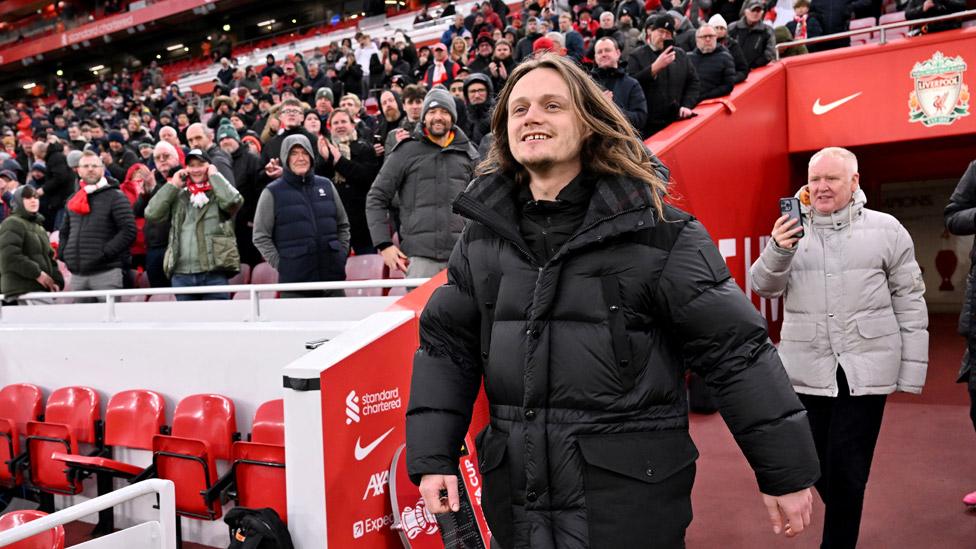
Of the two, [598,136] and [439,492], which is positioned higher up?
[598,136]

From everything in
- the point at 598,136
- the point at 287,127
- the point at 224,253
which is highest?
the point at 287,127

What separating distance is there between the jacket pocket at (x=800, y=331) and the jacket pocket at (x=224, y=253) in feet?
11.4

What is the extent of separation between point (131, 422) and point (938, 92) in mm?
6884

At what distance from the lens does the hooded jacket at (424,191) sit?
400 cm

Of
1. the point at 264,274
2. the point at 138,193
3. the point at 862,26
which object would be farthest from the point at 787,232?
the point at 862,26

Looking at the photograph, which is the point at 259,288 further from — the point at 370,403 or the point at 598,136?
the point at 598,136

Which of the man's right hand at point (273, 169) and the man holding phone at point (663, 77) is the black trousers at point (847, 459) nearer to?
the man holding phone at point (663, 77)

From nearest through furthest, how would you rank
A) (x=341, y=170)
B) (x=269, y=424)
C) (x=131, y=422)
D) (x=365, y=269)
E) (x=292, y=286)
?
(x=269, y=424)
(x=292, y=286)
(x=131, y=422)
(x=365, y=269)
(x=341, y=170)

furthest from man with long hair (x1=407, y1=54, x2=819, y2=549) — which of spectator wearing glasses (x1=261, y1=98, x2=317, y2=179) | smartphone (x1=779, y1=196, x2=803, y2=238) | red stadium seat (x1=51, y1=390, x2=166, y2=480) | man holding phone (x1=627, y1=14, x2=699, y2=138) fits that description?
spectator wearing glasses (x1=261, y1=98, x2=317, y2=179)

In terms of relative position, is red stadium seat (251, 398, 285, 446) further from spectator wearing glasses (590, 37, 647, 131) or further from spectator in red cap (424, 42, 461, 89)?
spectator in red cap (424, 42, 461, 89)

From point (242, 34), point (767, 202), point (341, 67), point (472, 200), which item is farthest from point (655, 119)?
point (242, 34)

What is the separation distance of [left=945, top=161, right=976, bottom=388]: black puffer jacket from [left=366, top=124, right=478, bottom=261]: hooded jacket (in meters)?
2.18

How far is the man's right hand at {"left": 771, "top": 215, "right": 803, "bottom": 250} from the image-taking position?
2.59 meters

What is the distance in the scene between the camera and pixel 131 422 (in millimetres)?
4375
